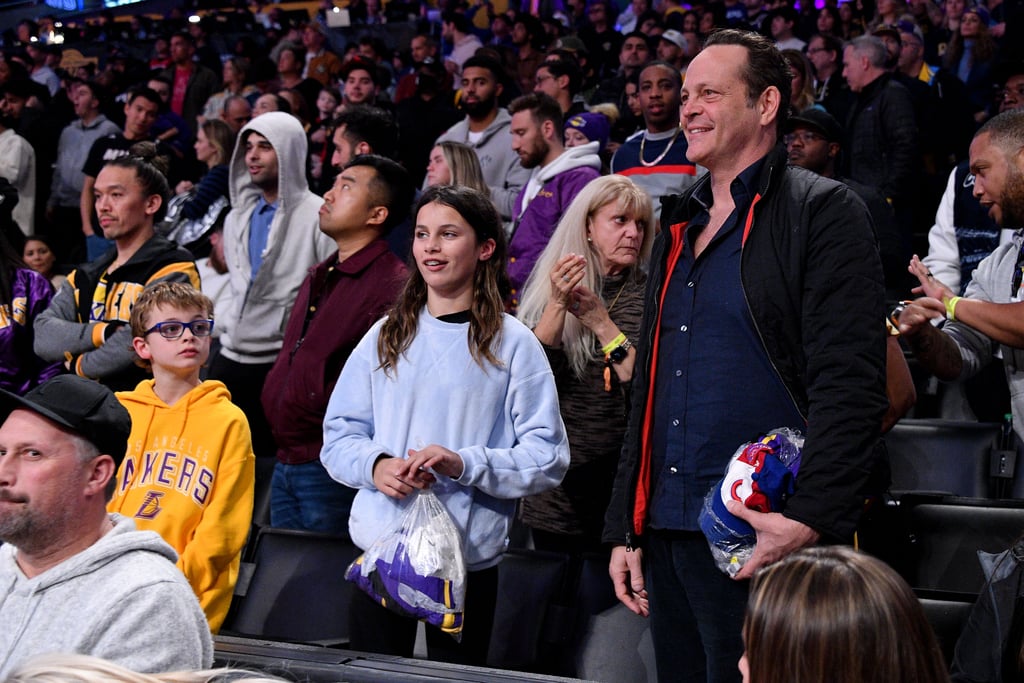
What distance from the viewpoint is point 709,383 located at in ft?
8.67

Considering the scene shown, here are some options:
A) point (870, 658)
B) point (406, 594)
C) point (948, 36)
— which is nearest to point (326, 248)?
point (406, 594)

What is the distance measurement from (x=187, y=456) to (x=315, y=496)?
25.0 inches

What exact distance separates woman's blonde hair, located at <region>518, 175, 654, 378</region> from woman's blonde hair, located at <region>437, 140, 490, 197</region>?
4.65 ft

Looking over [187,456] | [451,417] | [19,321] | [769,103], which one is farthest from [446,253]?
[19,321]

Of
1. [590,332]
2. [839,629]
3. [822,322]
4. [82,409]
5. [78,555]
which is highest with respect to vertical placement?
[822,322]

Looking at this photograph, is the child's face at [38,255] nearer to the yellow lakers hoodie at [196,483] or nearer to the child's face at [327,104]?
the child's face at [327,104]

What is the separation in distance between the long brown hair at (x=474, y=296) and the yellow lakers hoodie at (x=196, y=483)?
835 millimetres

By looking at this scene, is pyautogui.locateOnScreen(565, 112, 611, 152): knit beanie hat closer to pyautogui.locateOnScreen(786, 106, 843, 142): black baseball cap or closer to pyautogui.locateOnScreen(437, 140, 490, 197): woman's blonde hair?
pyautogui.locateOnScreen(437, 140, 490, 197): woman's blonde hair

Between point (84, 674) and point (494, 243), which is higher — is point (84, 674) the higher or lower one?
the lower one

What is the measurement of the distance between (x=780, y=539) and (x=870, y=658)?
81cm

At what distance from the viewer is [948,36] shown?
34.1 feet

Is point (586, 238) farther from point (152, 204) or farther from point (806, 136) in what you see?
point (152, 204)

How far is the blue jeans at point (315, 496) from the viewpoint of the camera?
4293mm

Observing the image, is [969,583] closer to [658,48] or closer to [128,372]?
[128,372]
